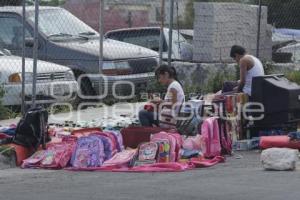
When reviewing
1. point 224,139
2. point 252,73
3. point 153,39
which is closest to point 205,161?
point 224,139

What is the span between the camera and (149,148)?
998 cm

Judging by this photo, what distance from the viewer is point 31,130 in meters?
10.6

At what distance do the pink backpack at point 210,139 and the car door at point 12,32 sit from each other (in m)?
5.03

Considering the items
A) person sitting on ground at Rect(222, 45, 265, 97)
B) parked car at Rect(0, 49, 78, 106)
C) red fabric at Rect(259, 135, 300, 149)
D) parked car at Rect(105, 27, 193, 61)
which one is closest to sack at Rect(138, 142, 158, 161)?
red fabric at Rect(259, 135, 300, 149)

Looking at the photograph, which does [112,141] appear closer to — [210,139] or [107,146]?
[107,146]

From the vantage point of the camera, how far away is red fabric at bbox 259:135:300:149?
10586 millimetres

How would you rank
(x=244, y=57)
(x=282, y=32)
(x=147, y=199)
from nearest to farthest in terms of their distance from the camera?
1. (x=147, y=199)
2. (x=244, y=57)
3. (x=282, y=32)

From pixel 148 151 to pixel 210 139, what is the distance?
845 mm

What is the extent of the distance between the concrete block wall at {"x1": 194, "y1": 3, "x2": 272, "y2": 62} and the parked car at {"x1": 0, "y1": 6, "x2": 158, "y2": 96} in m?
1.62

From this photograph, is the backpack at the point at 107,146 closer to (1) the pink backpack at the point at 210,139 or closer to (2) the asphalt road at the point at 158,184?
(2) the asphalt road at the point at 158,184

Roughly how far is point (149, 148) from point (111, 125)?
8.22 ft

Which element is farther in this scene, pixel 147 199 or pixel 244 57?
pixel 244 57

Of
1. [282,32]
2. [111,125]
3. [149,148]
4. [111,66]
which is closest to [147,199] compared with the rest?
[149,148]

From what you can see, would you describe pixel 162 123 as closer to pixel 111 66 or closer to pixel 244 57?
pixel 244 57
